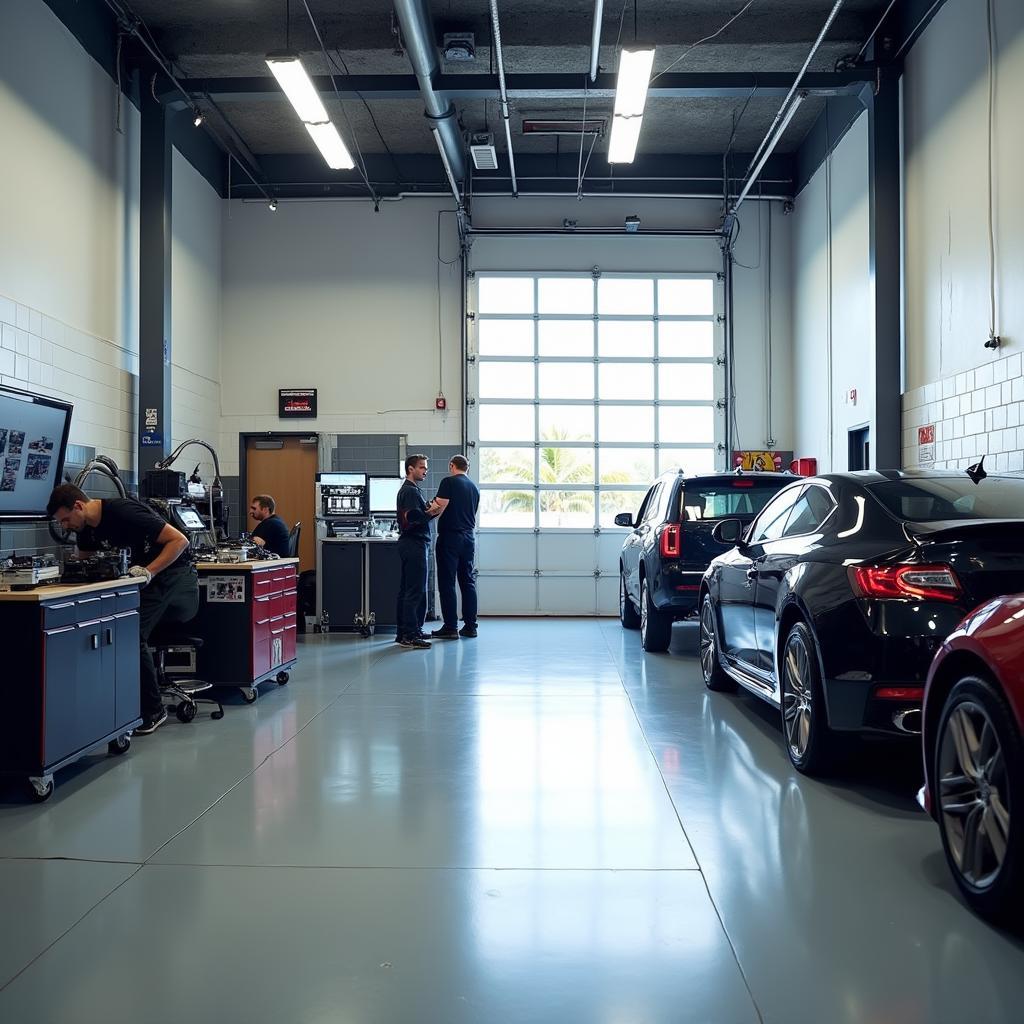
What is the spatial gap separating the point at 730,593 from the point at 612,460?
7.30 metres

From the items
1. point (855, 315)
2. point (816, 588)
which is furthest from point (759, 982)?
point (855, 315)

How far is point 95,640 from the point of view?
462 centimetres

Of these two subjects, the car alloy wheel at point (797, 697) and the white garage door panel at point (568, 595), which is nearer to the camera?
the car alloy wheel at point (797, 697)

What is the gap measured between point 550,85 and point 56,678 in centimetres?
753

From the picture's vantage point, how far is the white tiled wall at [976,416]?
267 inches

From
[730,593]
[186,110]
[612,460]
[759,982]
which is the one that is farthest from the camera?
[612,460]

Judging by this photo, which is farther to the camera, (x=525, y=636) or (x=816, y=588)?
(x=525, y=636)

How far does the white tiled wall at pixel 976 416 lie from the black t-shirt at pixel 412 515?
4.58 m

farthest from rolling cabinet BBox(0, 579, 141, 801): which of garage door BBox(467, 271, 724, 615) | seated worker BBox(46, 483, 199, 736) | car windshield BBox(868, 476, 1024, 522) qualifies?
garage door BBox(467, 271, 724, 615)

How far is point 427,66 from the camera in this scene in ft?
28.8

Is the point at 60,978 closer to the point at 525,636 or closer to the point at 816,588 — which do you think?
the point at 816,588

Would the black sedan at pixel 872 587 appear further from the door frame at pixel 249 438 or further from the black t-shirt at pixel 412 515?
the door frame at pixel 249 438

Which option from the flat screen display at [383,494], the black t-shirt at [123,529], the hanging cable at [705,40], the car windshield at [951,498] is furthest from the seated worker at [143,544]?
the hanging cable at [705,40]

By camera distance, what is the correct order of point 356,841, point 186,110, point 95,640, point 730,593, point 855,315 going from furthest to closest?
point 186,110 → point 855,315 → point 730,593 → point 95,640 → point 356,841
